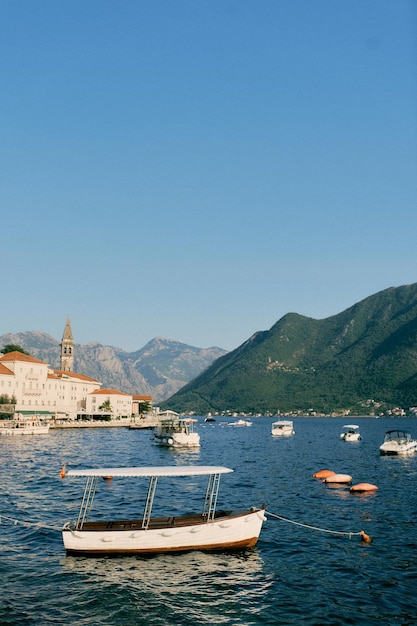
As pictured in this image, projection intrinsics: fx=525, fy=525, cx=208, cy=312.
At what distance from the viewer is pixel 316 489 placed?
173 ft

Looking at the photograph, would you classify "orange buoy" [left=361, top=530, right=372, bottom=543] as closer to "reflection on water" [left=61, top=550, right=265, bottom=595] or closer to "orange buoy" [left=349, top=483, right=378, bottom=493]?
"reflection on water" [left=61, top=550, right=265, bottom=595]

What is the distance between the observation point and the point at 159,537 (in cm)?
2841

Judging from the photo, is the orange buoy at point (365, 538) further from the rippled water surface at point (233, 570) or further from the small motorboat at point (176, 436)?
the small motorboat at point (176, 436)

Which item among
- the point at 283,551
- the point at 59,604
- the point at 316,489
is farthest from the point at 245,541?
the point at 316,489

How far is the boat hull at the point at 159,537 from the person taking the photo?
92.8ft

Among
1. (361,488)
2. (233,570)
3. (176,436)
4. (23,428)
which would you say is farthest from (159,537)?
(23,428)

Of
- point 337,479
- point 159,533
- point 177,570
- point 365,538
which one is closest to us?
point 177,570

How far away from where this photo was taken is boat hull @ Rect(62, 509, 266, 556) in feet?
92.8

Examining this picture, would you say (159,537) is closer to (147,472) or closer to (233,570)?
(147,472)

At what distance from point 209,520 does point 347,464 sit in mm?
53099

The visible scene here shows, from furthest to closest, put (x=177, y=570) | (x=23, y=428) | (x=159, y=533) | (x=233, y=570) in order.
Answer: (x=23, y=428), (x=159, y=533), (x=233, y=570), (x=177, y=570)

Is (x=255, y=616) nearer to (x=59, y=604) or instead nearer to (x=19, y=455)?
(x=59, y=604)

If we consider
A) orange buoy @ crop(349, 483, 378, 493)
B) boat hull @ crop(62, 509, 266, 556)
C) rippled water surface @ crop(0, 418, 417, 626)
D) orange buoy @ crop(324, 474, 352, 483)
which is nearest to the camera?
rippled water surface @ crop(0, 418, 417, 626)

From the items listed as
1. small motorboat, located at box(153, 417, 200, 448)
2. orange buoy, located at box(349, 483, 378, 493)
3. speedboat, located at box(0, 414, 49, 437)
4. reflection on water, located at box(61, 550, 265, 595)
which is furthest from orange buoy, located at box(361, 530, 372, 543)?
speedboat, located at box(0, 414, 49, 437)
